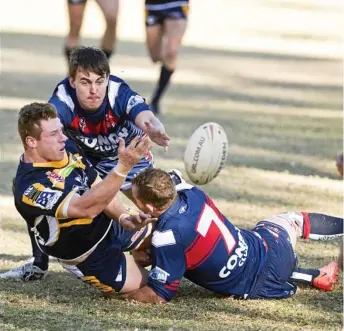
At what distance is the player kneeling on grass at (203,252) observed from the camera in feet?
17.4

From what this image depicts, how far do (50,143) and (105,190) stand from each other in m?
0.48

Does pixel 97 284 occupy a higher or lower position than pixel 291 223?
lower

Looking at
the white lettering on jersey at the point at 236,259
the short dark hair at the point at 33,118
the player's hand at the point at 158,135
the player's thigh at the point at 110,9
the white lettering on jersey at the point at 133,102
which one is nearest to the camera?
the short dark hair at the point at 33,118

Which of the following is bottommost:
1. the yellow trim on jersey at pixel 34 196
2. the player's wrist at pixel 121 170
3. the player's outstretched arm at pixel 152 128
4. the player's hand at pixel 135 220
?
the player's hand at pixel 135 220

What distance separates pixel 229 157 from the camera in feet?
30.7

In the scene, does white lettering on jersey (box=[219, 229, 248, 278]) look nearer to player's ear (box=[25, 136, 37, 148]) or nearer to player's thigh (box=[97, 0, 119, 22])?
player's ear (box=[25, 136, 37, 148])

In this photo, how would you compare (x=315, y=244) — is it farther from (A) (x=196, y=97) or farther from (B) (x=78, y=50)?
(A) (x=196, y=97)

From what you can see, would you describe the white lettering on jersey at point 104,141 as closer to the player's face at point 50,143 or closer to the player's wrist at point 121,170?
the player's face at point 50,143

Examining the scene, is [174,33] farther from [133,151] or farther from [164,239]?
[133,151]

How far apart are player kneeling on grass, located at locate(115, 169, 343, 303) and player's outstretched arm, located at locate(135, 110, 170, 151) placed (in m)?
0.27

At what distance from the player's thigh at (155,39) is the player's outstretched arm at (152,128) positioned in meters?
5.13

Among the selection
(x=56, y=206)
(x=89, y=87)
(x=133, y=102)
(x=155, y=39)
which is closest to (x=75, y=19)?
(x=155, y=39)

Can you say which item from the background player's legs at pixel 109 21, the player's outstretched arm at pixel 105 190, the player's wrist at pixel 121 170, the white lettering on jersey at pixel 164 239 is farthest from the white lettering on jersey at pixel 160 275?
the background player's legs at pixel 109 21

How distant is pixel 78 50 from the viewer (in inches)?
228
